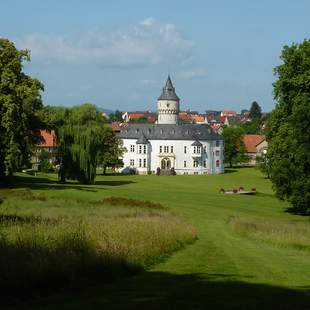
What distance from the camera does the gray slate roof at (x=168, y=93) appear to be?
6068 inches

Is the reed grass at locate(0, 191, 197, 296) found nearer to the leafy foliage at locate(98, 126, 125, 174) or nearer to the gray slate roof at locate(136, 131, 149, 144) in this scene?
the leafy foliage at locate(98, 126, 125, 174)

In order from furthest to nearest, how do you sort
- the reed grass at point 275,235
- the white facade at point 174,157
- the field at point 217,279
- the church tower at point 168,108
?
the church tower at point 168,108 → the white facade at point 174,157 → the reed grass at point 275,235 → the field at point 217,279

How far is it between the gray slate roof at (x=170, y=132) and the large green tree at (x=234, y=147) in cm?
569

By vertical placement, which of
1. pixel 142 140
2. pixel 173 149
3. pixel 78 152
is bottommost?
pixel 78 152

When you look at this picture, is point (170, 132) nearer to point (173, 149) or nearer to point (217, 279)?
point (173, 149)

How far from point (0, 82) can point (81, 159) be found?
1851 centimetres

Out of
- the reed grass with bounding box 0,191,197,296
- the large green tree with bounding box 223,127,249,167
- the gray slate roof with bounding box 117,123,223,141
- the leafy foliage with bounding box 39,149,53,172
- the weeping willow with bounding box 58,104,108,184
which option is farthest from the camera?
the large green tree with bounding box 223,127,249,167

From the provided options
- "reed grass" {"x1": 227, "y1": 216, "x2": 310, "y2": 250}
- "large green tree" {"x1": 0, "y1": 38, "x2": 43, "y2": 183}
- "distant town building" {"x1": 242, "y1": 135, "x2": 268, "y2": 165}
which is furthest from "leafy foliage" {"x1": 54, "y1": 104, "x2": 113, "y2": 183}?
"distant town building" {"x1": 242, "y1": 135, "x2": 268, "y2": 165}

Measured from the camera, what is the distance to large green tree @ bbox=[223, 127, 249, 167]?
143375mm

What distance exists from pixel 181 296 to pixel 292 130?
129ft

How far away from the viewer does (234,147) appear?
146250 mm

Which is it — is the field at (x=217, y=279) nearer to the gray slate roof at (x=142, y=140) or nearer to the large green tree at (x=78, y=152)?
the large green tree at (x=78, y=152)

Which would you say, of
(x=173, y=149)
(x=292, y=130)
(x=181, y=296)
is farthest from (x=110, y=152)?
(x=181, y=296)

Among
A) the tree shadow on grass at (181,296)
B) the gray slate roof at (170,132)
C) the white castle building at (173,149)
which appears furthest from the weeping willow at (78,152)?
Answer: the gray slate roof at (170,132)
